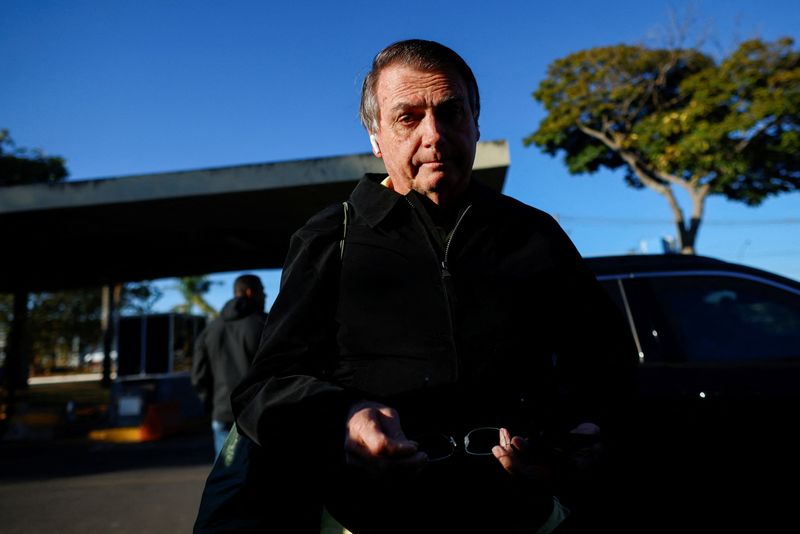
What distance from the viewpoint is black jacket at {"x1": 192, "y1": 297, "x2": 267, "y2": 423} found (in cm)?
527

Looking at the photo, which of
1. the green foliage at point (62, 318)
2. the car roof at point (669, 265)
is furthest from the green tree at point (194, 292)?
the car roof at point (669, 265)

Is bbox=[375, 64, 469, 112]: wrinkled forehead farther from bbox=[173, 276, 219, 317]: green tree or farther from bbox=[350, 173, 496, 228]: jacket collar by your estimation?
bbox=[173, 276, 219, 317]: green tree

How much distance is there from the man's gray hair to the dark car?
5.48ft

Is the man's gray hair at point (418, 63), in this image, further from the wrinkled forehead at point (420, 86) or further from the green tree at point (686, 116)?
the green tree at point (686, 116)

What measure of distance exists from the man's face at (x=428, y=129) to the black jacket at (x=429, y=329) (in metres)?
0.06

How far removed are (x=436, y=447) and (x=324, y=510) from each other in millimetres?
280

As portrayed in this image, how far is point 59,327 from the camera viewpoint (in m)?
26.8

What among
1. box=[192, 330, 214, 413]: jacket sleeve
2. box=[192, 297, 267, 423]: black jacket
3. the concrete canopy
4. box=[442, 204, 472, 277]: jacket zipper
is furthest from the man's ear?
the concrete canopy

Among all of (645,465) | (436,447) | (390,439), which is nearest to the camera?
(390,439)

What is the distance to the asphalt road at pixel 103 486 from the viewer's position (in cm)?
498

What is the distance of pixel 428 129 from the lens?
1.19 m

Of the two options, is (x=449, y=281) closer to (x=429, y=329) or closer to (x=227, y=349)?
(x=429, y=329)

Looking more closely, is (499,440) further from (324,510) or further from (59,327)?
(59,327)

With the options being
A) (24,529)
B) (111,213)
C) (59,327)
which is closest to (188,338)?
(111,213)
